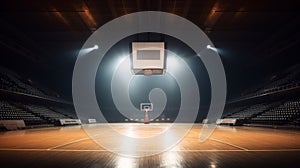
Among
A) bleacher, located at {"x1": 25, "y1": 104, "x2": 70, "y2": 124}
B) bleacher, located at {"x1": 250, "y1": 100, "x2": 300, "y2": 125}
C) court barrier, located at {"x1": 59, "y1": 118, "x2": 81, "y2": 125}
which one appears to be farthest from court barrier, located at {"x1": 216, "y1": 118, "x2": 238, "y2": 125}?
bleacher, located at {"x1": 25, "y1": 104, "x2": 70, "y2": 124}

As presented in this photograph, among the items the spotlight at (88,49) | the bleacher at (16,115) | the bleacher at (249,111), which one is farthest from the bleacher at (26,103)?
the bleacher at (249,111)

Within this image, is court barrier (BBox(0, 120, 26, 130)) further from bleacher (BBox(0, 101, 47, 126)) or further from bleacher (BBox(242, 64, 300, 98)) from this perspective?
bleacher (BBox(242, 64, 300, 98))

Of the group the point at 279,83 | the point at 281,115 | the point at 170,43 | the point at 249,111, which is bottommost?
the point at 281,115

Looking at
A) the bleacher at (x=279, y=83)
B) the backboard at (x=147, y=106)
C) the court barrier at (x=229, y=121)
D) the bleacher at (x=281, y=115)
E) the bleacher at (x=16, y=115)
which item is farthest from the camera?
the backboard at (x=147, y=106)

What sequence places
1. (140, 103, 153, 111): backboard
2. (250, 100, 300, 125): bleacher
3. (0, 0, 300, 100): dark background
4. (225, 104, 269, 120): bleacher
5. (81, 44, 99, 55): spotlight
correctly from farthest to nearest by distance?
(140, 103, 153, 111): backboard → (225, 104, 269, 120): bleacher → (81, 44, 99, 55): spotlight → (250, 100, 300, 125): bleacher → (0, 0, 300, 100): dark background

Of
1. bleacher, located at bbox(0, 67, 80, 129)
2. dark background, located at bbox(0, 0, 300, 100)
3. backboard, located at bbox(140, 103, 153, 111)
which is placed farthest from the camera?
backboard, located at bbox(140, 103, 153, 111)

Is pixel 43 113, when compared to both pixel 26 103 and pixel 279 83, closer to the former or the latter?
pixel 26 103

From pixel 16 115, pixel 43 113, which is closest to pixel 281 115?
pixel 16 115

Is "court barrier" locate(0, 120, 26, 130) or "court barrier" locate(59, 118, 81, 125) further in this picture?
"court barrier" locate(59, 118, 81, 125)

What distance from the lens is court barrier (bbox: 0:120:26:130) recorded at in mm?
10539

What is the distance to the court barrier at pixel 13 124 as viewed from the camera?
10.5m

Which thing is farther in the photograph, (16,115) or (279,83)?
(279,83)

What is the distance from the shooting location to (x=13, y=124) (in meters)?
11.1

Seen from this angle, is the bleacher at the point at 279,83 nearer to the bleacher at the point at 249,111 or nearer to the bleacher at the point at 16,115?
the bleacher at the point at 249,111
